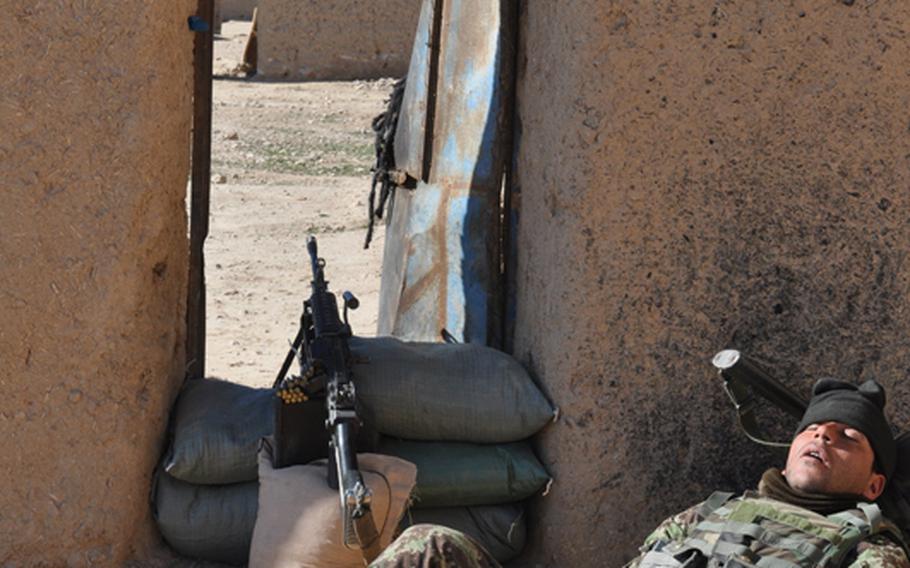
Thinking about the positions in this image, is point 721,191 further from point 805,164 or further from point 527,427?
point 527,427

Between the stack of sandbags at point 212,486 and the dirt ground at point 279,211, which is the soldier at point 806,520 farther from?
the dirt ground at point 279,211

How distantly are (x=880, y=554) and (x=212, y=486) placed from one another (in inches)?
69.7

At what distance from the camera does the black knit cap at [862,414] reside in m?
3.50

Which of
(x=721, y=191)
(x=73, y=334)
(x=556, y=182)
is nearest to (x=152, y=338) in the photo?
(x=73, y=334)

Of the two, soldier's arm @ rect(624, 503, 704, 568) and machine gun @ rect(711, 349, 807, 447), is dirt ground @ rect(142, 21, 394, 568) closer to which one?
soldier's arm @ rect(624, 503, 704, 568)

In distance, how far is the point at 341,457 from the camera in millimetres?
3588

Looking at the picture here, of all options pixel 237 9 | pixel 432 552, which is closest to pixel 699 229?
pixel 432 552

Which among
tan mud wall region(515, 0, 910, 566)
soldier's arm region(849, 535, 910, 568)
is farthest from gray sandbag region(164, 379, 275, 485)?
soldier's arm region(849, 535, 910, 568)

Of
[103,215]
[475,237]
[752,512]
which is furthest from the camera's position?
[475,237]

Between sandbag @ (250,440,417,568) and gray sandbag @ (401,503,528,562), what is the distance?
1.05 feet

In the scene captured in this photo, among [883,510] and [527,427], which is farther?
[527,427]

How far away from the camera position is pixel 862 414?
351 centimetres

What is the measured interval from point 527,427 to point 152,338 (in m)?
1.02

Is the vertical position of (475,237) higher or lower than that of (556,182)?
lower
